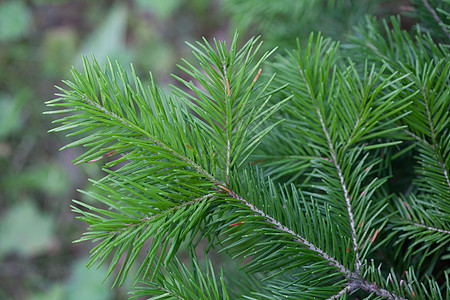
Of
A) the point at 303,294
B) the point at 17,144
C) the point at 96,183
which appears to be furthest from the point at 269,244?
the point at 17,144

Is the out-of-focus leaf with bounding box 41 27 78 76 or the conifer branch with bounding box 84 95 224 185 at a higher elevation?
the out-of-focus leaf with bounding box 41 27 78 76

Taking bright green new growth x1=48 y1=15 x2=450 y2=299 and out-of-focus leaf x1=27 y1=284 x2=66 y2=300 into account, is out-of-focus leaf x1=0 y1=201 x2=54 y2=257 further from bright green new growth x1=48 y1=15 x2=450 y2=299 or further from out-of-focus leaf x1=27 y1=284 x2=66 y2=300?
bright green new growth x1=48 y1=15 x2=450 y2=299

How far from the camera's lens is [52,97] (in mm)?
1864

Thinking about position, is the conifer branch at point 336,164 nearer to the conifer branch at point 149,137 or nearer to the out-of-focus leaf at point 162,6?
the conifer branch at point 149,137

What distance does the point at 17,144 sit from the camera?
183cm

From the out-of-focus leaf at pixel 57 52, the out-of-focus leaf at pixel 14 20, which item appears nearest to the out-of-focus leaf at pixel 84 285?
the out-of-focus leaf at pixel 57 52

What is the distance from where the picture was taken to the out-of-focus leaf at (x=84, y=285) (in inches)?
65.1

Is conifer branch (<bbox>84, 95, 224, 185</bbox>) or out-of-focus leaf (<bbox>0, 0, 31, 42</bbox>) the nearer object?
conifer branch (<bbox>84, 95, 224, 185</bbox>)

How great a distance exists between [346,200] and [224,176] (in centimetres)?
15

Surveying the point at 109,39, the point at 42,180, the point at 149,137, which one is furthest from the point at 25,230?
the point at 149,137

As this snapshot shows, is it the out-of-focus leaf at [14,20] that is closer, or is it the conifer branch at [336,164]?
the conifer branch at [336,164]

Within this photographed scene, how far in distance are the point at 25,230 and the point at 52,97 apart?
2.15 ft

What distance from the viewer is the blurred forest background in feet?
5.65

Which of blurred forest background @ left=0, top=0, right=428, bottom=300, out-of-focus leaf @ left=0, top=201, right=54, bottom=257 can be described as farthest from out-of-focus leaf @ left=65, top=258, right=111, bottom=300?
out-of-focus leaf @ left=0, top=201, right=54, bottom=257
